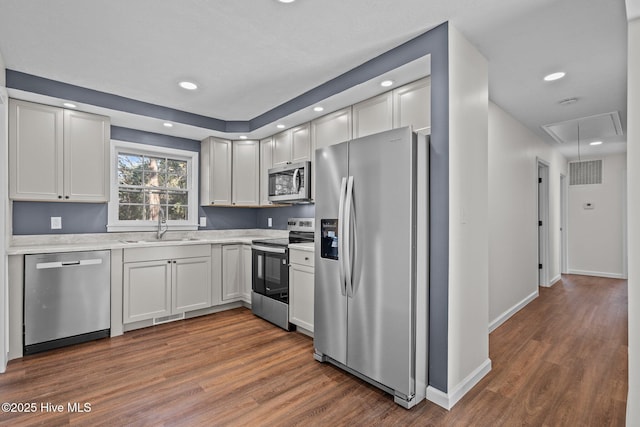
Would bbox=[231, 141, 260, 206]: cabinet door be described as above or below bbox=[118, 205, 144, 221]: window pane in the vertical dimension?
above

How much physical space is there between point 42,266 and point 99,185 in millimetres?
972

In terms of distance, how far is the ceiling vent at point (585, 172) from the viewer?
21.1 ft

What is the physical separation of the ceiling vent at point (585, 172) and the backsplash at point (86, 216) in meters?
6.02

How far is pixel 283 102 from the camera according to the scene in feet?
11.9

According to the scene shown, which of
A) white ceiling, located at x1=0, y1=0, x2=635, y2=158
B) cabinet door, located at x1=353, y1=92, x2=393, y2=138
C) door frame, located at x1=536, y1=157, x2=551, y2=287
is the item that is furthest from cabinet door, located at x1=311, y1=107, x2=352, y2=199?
door frame, located at x1=536, y1=157, x2=551, y2=287

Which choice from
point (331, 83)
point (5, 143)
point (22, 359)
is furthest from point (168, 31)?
point (22, 359)

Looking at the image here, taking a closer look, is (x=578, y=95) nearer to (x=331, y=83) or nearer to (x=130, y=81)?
(x=331, y=83)

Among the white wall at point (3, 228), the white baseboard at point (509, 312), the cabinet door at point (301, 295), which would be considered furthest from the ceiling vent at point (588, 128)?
the white wall at point (3, 228)

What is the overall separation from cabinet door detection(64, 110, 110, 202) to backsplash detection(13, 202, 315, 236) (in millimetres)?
339

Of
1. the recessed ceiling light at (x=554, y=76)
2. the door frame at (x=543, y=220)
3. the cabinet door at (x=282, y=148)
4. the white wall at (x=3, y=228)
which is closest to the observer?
the white wall at (x=3, y=228)

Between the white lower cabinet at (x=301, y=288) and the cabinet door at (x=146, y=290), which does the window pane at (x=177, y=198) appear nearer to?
the cabinet door at (x=146, y=290)

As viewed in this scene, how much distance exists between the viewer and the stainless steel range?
347 centimetres

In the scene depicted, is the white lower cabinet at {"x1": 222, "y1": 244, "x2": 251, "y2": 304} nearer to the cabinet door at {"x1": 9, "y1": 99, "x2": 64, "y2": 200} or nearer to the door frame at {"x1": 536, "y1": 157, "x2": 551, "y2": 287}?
the cabinet door at {"x1": 9, "y1": 99, "x2": 64, "y2": 200}

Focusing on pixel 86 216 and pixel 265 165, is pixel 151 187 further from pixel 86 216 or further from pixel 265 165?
pixel 265 165
